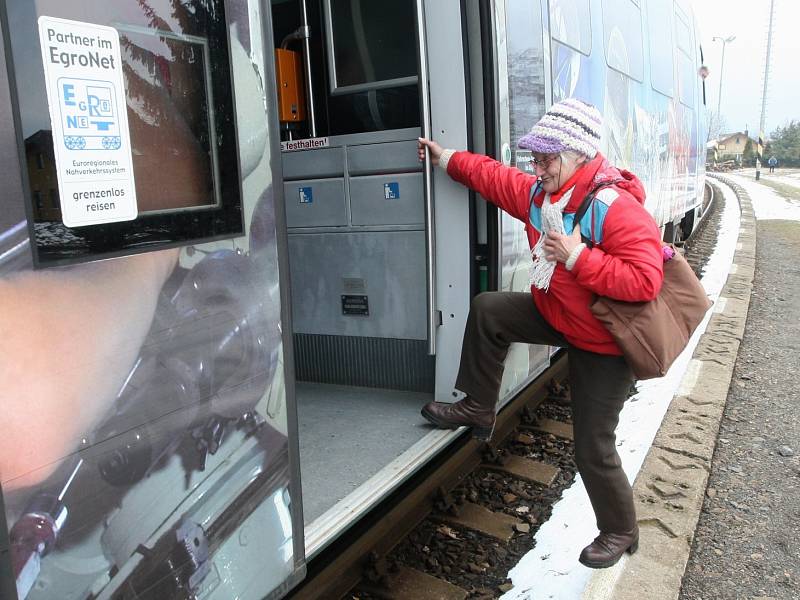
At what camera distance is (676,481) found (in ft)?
11.7

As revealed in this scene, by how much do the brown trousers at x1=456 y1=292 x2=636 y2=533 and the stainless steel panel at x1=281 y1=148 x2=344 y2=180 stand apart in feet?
4.27

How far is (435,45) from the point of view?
125 inches

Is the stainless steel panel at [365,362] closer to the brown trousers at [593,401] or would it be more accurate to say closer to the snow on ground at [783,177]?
the brown trousers at [593,401]

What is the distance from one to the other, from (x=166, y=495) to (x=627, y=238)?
5.54 ft

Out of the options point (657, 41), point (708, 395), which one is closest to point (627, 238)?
point (708, 395)

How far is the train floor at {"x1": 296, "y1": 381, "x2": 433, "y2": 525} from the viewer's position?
289cm

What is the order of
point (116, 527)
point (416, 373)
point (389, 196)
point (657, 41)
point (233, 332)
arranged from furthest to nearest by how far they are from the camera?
point (657, 41) → point (416, 373) → point (389, 196) → point (233, 332) → point (116, 527)

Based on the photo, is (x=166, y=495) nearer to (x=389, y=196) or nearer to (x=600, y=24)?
(x=389, y=196)

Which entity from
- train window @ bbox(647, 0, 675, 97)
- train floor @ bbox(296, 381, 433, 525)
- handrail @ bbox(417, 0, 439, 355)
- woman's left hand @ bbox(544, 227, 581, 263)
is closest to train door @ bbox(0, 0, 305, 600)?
train floor @ bbox(296, 381, 433, 525)

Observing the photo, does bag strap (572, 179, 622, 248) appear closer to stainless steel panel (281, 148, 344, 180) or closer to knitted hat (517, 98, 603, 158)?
knitted hat (517, 98, 603, 158)

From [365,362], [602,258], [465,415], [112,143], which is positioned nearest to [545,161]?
[602,258]

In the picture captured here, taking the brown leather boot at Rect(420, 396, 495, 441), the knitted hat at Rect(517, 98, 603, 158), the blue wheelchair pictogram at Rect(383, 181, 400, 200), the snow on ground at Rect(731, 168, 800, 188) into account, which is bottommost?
the brown leather boot at Rect(420, 396, 495, 441)

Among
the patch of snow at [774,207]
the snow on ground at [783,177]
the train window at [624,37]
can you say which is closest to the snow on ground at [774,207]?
the patch of snow at [774,207]

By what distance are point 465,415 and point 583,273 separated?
1.13 m
